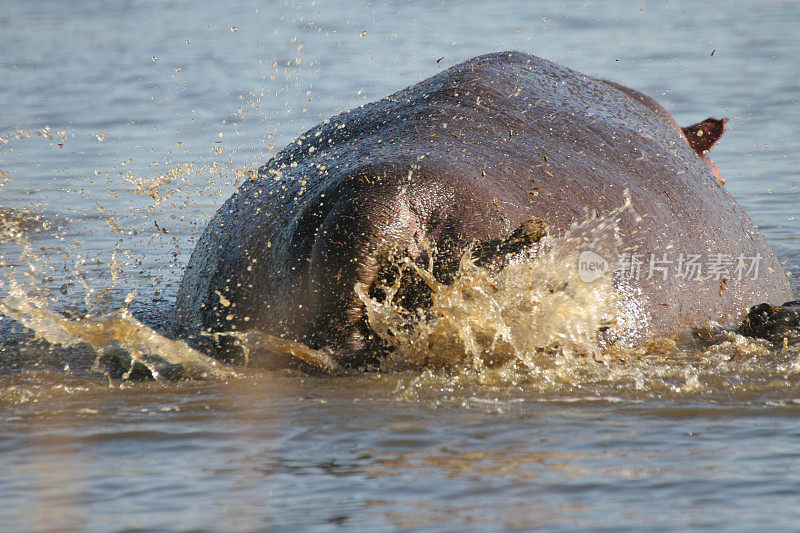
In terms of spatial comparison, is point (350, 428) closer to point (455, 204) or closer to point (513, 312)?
point (513, 312)

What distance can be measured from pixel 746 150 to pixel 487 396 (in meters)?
7.36

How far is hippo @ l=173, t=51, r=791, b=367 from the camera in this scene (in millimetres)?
3668

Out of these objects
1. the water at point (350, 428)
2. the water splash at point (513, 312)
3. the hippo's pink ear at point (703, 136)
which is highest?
the hippo's pink ear at point (703, 136)

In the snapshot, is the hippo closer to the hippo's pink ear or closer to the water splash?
the water splash

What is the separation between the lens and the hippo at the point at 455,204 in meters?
3.67

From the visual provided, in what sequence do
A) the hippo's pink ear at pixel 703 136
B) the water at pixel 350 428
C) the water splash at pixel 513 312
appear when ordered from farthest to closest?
the hippo's pink ear at pixel 703 136
the water splash at pixel 513 312
the water at pixel 350 428

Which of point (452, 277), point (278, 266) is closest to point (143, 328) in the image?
point (278, 266)
